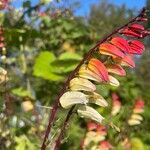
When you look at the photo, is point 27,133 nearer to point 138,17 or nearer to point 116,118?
point 116,118

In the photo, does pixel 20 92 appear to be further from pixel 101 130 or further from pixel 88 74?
pixel 88 74

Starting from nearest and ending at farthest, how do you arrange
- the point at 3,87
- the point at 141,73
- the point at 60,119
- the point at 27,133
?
the point at 60,119 → the point at 3,87 → the point at 27,133 → the point at 141,73

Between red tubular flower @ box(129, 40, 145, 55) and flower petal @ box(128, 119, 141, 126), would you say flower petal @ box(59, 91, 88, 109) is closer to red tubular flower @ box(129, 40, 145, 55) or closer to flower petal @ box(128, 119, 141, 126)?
red tubular flower @ box(129, 40, 145, 55)

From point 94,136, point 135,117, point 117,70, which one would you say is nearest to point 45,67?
point 135,117

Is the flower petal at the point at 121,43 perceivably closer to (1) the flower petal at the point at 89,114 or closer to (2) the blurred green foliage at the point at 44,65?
(1) the flower petal at the point at 89,114

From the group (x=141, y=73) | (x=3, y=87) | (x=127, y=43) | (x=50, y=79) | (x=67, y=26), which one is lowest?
(x=141, y=73)

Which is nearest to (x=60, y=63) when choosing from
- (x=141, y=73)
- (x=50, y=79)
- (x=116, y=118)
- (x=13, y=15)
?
(x=50, y=79)
